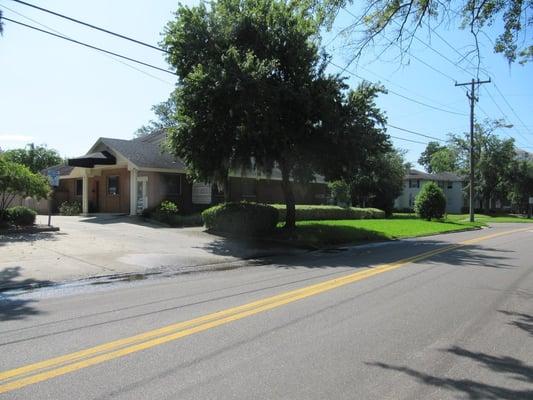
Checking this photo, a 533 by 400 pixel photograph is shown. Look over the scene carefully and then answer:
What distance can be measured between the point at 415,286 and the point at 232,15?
13642 mm

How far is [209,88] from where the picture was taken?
57.9 ft

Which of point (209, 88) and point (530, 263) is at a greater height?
point (209, 88)

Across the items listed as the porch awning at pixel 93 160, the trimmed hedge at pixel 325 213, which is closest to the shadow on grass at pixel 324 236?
the trimmed hedge at pixel 325 213

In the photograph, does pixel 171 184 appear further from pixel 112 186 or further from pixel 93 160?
pixel 93 160

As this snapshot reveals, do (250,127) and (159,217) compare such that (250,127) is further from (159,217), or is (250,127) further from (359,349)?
(359,349)

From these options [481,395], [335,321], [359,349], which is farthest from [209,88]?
[481,395]

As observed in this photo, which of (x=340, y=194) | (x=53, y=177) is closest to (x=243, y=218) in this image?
(x=53, y=177)

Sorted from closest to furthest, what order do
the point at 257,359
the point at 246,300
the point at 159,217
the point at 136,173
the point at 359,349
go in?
the point at 257,359
the point at 359,349
the point at 246,300
the point at 159,217
the point at 136,173

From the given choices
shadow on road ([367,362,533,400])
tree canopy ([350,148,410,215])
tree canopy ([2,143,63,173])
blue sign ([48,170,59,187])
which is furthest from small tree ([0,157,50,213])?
tree canopy ([2,143,63,173])

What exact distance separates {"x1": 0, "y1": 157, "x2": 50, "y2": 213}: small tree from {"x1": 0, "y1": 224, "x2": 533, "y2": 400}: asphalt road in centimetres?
1071

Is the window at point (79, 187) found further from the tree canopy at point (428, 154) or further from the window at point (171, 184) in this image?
the tree canopy at point (428, 154)

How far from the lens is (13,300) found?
841cm

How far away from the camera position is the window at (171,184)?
28391 millimetres

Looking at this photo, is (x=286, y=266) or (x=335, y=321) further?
(x=286, y=266)
